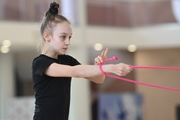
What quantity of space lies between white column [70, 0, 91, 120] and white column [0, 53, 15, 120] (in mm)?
2484

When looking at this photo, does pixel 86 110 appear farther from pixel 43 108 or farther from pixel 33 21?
pixel 43 108

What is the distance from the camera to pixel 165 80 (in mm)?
15523

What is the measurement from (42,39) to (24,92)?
43.6 ft

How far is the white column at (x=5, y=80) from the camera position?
13727 mm

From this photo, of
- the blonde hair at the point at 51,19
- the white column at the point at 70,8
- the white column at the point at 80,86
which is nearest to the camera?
the blonde hair at the point at 51,19

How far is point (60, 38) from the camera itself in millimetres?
2861

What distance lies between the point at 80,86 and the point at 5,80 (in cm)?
275

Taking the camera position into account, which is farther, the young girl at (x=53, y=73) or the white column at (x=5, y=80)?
the white column at (x=5, y=80)

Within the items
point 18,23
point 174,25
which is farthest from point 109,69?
point 174,25

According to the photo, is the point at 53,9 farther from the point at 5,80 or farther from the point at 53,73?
the point at 5,80

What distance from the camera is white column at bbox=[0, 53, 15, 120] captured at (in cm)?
1373

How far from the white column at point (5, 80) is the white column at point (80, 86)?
97.8 inches

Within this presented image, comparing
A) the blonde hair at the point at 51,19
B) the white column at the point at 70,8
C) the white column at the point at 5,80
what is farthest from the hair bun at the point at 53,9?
the white column at the point at 5,80

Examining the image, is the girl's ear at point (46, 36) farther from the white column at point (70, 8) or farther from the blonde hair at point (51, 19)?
the white column at point (70, 8)
